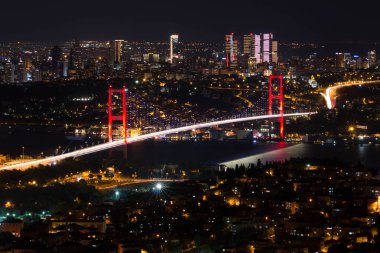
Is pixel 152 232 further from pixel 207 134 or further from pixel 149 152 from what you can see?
pixel 207 134

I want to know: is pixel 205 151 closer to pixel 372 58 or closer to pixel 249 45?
pixel 372 58

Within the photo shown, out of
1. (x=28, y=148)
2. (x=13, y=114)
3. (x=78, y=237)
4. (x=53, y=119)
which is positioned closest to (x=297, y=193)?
(x=78, y=237)

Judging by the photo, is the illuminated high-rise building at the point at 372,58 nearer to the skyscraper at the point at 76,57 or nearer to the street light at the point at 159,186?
the skyscraper at the point at 76,57

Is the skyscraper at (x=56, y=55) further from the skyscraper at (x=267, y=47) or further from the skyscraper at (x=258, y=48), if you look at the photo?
the skyscraper at (x=267, y=47)

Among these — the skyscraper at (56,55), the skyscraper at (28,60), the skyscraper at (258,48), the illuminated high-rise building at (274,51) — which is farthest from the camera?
the skyscraper at (258,48)

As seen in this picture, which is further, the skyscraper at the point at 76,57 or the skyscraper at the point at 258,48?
the skyscraper at the point at 258,48

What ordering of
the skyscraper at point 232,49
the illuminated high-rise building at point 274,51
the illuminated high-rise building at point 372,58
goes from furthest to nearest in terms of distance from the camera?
1. the illuminated high-rise building at point 274,51
2. the skyscraper at point 232,49
3. the illuminated high-rise building at point 372,58

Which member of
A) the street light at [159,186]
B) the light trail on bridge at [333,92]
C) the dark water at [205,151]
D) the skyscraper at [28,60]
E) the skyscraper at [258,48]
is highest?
the skyscraper at [258,48]

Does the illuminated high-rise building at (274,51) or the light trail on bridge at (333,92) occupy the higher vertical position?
the illuminated high-rise building at (274,51)

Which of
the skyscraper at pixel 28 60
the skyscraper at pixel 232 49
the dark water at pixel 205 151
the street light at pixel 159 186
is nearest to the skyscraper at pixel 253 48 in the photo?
the skyscraper at pixel 232 49

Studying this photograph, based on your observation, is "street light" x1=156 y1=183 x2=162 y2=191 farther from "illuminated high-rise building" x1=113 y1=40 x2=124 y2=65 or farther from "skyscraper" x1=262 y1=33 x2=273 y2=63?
"skyscraper" x1=262 y1=33 x2=273 y2=63
